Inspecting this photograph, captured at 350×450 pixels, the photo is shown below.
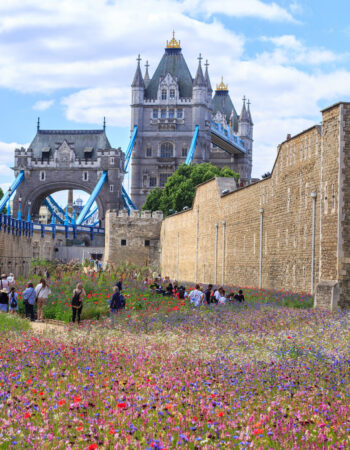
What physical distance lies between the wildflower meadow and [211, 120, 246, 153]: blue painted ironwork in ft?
374

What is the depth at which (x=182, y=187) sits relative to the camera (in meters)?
79.4

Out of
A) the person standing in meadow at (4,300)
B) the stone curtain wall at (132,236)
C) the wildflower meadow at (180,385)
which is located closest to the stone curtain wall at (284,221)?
the wildflower meadow at (180,385)

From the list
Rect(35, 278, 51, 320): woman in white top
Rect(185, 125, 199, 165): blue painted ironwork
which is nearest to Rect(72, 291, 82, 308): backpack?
Rect(35, 278, 51, 320): woman in white top

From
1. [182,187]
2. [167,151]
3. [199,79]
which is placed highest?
[199,79]

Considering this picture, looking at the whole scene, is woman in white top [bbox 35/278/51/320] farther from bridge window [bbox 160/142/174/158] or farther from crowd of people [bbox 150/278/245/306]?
bridge window [bbox 160/142/174/158]

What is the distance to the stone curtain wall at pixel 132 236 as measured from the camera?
61281mm

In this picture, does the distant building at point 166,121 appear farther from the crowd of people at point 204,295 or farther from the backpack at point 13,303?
the backpack at point 13,303

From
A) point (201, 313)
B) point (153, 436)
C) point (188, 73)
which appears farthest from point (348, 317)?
point (188, 73)

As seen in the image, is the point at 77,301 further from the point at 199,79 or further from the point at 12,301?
the point at 199,79

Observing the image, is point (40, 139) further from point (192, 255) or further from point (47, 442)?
point (47, 442)

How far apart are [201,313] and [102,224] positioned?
89332 millimetres

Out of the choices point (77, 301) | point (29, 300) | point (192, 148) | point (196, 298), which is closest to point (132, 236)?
point (196, 298)

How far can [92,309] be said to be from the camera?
19266 mm

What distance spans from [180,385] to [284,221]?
16.4 metres
